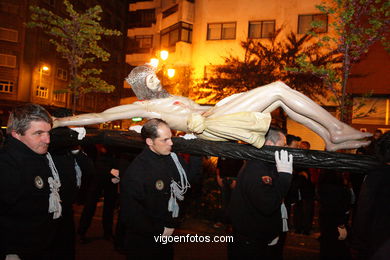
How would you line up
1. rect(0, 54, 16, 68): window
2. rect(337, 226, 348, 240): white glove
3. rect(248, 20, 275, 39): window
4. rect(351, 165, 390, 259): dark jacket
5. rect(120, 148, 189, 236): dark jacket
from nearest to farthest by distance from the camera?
rect(351, 165, 390, 259): dark jacket < rect(120, 148, 189, 236): dark jacket < rect(337, 226, 348, 240): white glove < rect(248, 20, 275, 39): window < rect(0, 54, 16, 68): window

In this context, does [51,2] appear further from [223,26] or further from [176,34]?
[223,26]

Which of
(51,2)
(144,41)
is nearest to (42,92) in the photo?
(51,2)

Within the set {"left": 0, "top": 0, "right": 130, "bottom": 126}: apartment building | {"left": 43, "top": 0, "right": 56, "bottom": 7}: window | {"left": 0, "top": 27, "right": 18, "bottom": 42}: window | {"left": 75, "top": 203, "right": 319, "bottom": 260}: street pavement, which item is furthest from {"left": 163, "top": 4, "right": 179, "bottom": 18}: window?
{"left": 75, "top": 203, "right": 319, "bottom": 260}: street pavement

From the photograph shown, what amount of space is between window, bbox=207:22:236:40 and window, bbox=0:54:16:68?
20193 millimetres

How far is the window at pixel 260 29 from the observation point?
59.1 ft

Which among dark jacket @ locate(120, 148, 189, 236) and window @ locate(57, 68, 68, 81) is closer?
dark jacket @ locate(120, 148, 189, 236)

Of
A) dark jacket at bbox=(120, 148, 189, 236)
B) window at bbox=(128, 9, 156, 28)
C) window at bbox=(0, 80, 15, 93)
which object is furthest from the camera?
window at bbox=(128, 9, 156, 28)

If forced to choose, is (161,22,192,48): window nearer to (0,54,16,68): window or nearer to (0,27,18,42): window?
(0,54,16,68): window

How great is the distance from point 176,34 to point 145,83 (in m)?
18.5

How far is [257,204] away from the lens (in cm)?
322

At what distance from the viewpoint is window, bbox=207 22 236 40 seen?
1892 cm

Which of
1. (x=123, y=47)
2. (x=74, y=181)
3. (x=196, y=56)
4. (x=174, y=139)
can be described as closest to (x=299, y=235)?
(x=174, y=139)

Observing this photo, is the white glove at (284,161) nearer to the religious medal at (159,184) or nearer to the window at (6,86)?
the religious medal at (159,184)

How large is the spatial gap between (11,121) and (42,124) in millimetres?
306
